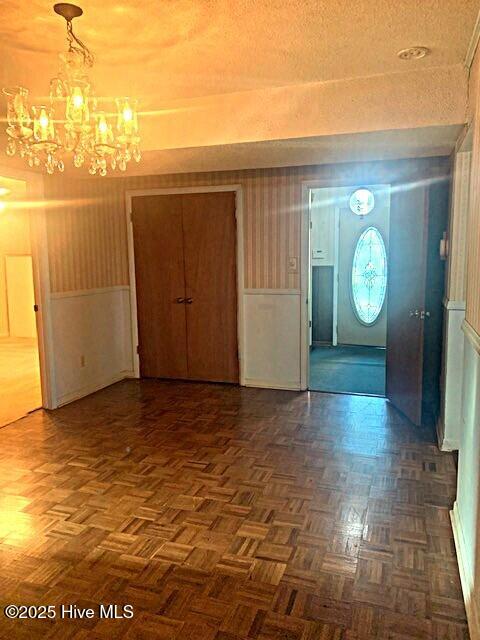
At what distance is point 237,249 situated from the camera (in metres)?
4.80

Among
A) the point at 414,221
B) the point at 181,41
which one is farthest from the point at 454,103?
the point at 181,41

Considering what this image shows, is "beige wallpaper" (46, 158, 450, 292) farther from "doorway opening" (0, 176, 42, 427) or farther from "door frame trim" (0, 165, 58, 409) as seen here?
"doorway opening" (0, 176, 42, 427)

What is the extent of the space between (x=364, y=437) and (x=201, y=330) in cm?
217

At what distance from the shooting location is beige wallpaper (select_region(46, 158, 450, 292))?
433 centimetres

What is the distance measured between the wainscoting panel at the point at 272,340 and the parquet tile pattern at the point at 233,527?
0.82 metres

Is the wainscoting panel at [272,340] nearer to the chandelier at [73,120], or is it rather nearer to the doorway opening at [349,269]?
the doorway opening at [349,269]

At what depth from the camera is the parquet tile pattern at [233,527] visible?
1808 millimetres

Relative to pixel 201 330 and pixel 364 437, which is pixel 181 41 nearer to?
pixel 364 437

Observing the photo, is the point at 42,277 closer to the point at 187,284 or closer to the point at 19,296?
the point at 187,284

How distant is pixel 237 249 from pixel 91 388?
2.03 meters

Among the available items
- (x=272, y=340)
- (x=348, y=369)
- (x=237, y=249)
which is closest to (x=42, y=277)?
(x=237, y=249)

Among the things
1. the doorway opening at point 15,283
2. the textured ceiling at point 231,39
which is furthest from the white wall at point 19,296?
the textured ceiling at point 231,39

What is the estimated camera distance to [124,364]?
5398 mm

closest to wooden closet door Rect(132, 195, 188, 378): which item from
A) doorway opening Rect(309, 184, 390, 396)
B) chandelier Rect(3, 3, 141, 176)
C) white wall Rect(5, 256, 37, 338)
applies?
doorway opening Rect(309, 184, 390, 396)
